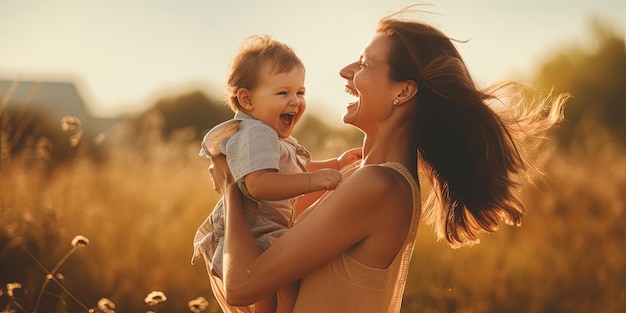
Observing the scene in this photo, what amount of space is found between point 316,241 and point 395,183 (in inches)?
13.3

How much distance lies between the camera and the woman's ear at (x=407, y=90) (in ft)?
9.63

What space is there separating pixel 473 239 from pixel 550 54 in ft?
55.2

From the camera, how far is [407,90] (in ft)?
9.66

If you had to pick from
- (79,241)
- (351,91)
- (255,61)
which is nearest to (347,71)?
(351,91)

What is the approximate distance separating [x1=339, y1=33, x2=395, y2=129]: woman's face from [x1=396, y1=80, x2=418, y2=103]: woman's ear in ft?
0.10

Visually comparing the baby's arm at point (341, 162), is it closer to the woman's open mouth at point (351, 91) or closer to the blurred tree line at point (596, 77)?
the woman's open mouth at point (351, 91)

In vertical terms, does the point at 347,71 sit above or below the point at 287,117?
above

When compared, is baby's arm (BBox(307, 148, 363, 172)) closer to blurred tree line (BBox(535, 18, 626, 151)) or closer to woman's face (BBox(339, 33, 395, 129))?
woman's face (BBox(339, 33, 395, 129))

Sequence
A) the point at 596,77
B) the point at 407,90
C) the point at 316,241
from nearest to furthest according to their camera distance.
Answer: the point at 316,241
the point at 407,90
the point at 596,77

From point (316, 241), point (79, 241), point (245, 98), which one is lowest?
point (79, 241)

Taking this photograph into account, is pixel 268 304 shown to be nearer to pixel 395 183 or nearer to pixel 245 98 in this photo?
pixel 395 183

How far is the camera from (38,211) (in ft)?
22.7

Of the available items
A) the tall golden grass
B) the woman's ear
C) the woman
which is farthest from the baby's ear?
the tall golden grass

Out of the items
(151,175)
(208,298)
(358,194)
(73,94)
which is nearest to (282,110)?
(358,194)
